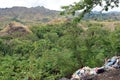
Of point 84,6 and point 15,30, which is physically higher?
point 84,6

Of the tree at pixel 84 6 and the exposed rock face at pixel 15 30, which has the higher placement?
the tree at pixel 84 6

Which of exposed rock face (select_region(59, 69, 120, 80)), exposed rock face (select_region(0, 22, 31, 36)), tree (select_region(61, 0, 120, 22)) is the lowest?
exposed rock face (select_region(0, 22, 31, 36))

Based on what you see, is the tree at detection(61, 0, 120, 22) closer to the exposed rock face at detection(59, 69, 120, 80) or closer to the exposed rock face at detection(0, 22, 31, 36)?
the exposed rock face at detection(59, 69, 120, 80)

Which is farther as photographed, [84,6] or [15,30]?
[15,30]

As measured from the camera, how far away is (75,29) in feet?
133

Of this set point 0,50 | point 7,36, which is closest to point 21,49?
point 0,50

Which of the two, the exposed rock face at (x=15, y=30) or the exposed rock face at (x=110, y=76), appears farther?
the exposed rock face at (x=15, y=30)

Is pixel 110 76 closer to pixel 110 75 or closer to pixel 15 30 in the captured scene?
pixel 110 75

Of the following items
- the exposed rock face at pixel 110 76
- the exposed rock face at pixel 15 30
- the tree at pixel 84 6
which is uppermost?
the tree at pixel 84 6

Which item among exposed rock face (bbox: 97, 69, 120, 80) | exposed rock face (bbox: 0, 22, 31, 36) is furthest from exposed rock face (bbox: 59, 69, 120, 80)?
exposed rock face (bbox: 0, 22, 31, 36)

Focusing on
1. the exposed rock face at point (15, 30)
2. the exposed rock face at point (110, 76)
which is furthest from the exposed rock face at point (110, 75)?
the exposed rock face at point (15, 30)

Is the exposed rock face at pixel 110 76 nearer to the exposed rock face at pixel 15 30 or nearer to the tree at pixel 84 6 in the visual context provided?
the tree at pixel 84 6

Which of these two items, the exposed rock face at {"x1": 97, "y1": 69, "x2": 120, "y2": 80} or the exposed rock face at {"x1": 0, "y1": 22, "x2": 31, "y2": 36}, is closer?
the exposed rock face at {"x1": 97, "y1": 69, "x2": 120, "y2": 80}

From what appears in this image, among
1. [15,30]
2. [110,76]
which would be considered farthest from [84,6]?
[15,30]
